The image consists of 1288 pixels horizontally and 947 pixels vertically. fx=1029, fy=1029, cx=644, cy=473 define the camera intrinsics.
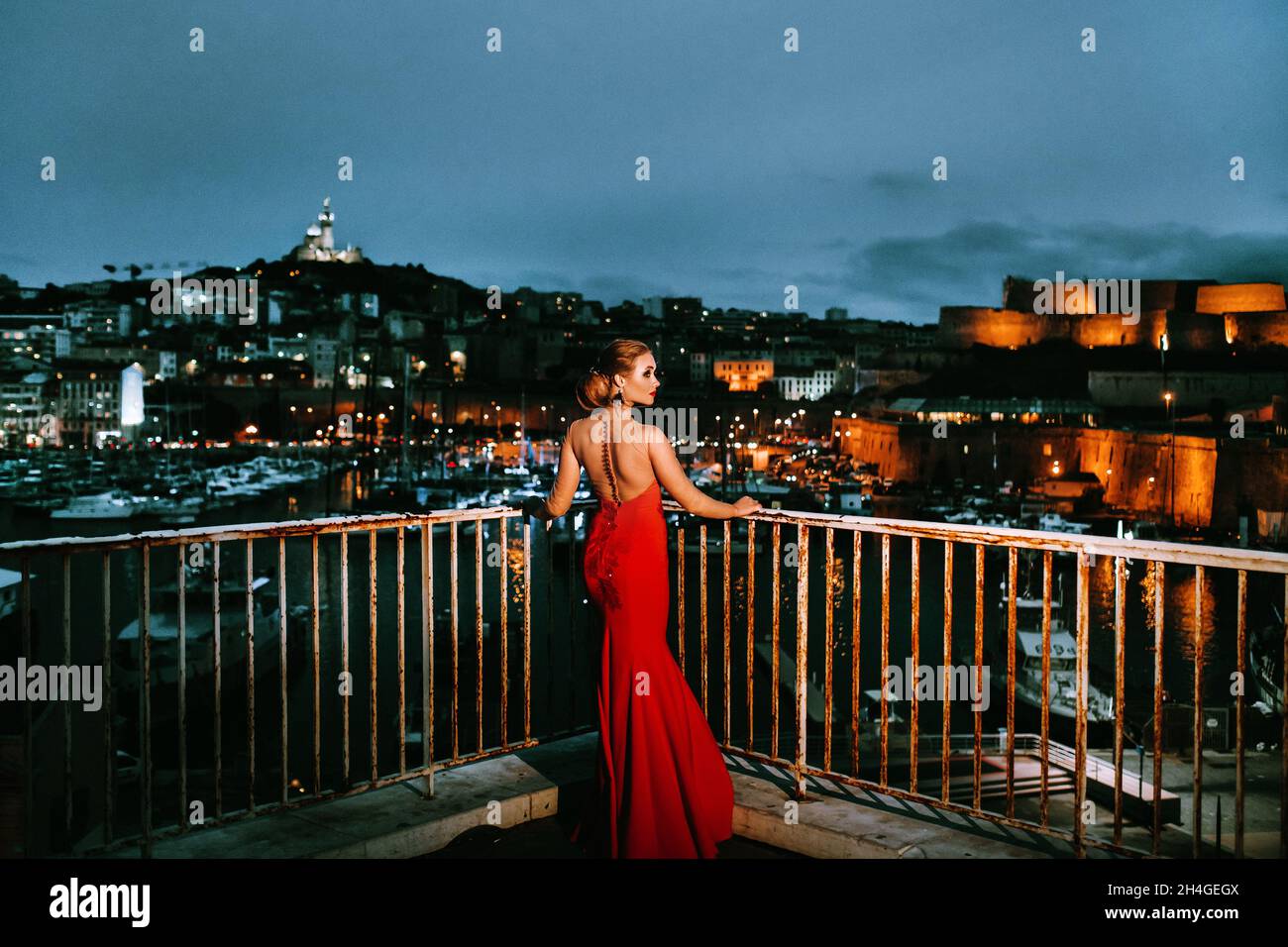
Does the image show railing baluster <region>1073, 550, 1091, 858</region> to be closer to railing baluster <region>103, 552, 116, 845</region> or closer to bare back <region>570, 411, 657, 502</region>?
bare back <region>570, 411, 657, 502</region>

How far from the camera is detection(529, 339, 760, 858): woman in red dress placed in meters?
3.46

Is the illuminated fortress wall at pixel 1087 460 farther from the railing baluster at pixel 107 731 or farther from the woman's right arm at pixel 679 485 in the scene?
the railing baluster at pixel 107 731

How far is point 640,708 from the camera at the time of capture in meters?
3.47

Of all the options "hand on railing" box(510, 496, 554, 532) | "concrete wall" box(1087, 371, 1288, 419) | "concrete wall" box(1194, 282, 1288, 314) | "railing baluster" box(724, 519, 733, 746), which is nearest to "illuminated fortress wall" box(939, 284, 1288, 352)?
"concrete wall" box(1194, 282, 1288, 314)

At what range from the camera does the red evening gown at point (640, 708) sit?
344cm

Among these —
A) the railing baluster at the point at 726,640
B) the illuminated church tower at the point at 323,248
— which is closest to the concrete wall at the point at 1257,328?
the railing baluster at the point at 726,640

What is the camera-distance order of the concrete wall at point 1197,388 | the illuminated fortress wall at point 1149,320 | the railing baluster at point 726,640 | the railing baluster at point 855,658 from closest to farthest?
the railing baluster at point 855,658 < the railing baluster at point 726,640 < the concrete wall at point 1197,388 < the illuminated fortress wall at point 1149,320

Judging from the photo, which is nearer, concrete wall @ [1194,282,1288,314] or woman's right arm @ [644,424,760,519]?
woman's right arm @ [644,424,760,519]

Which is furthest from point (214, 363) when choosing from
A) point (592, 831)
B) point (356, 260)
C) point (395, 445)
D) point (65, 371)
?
point (592, 831)

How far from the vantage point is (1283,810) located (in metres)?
2.74

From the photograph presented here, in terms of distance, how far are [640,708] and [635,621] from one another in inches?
11.5

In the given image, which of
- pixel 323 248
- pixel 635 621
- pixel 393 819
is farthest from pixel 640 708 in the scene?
pixel 323 248
